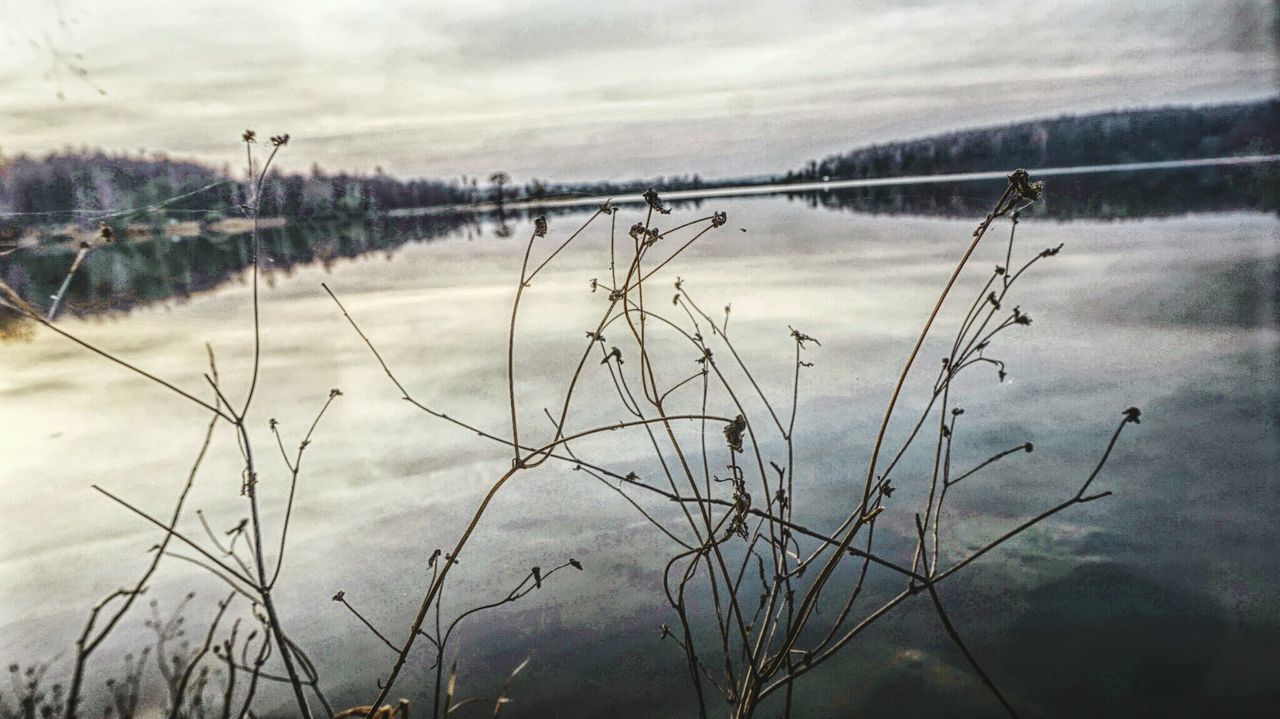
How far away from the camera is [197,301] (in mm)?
16938

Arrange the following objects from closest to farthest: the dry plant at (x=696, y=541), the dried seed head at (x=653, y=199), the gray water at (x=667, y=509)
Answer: the dry plant at (x=696, y=541), the dried seed head at (x=653, y=199), the gray water at (x=667, y=509)

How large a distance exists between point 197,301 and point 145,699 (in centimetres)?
1501

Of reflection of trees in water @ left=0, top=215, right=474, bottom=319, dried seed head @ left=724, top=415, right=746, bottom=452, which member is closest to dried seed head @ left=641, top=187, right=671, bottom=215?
dried seed head @ left=724, top=415, right=746, bottom=452

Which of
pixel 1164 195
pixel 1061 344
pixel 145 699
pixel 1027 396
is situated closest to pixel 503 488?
pixel 145 699

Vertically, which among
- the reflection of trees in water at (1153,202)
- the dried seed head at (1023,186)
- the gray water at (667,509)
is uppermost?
the dried seed head at (1023,186)

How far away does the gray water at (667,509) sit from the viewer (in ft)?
12.4

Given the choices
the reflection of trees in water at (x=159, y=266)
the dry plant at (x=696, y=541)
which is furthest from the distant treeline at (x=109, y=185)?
the reflection of trees in water at (x=159, y=266)

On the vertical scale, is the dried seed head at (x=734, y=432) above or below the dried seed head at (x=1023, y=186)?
below

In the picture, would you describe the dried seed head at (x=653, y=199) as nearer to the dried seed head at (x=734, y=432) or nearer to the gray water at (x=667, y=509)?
the dried seed head at (x=734, y=432)

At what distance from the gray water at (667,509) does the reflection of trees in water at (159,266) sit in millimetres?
6330

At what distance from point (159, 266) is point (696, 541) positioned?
90.7 feet

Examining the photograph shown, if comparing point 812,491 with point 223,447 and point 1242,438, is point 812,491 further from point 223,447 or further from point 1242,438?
point 223,447

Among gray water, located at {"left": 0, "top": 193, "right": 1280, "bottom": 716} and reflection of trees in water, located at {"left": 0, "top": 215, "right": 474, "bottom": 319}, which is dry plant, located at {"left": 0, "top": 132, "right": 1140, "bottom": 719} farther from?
reflection of trees in water, located at {"left": 0, "top": 215, "right": 474, "bottom": 319}

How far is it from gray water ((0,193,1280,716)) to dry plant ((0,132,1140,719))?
0.14m
